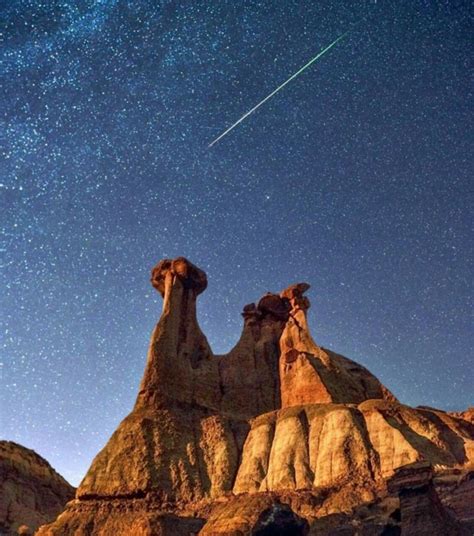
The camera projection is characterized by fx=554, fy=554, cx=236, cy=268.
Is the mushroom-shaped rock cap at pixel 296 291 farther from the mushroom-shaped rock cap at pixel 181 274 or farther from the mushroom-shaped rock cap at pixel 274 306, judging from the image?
the mushroom-shaped rock cap at pixel 181 274

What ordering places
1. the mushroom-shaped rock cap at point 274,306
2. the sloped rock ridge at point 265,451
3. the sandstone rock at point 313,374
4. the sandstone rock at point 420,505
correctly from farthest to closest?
the mushroom-shaped rock cap at point 274,306 → the sandstone rock at point 313,374 → the sloped rock ridge at point 265,451 → the sandstone rock at point 420,505

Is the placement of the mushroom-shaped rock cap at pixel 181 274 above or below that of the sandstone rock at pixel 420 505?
above

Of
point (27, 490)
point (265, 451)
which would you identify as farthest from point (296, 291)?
point (27, 490)

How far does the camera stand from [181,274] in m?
86.8

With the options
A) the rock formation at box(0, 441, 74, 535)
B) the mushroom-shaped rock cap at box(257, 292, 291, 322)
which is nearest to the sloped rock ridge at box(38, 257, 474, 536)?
the mushroom-shaped rock cap at box(257, 292, 291, 322)

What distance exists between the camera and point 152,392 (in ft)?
231

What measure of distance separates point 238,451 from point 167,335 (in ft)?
67.2

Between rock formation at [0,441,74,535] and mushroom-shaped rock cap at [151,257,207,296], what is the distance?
3273 cm

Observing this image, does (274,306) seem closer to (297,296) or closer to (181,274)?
(297,296)

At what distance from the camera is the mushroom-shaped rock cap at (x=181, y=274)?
286ft


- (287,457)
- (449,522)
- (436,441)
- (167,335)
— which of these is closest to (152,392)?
(167,335)

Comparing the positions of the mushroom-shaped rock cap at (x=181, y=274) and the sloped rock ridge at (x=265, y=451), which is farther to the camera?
the mushroom-shaped rock cap at (x=181, y=274)

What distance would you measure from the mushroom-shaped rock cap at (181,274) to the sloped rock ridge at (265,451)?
1.86ft

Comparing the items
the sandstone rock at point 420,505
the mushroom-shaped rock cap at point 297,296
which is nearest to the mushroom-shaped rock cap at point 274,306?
the mushroom-shaped rock cap at point 297,296
